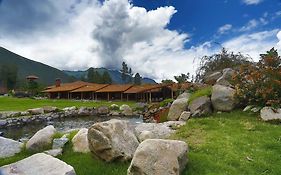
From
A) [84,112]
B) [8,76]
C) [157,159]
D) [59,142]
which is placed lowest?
[157,159]

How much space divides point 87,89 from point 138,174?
194 feet

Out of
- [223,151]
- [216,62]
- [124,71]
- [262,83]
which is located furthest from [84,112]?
[124,71]

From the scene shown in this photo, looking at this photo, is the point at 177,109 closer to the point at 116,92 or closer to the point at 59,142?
the point at 59,142

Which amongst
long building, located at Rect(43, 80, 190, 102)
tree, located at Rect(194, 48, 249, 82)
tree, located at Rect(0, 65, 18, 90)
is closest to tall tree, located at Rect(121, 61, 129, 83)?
tree, located at Rect(0, 65, 18, 90)

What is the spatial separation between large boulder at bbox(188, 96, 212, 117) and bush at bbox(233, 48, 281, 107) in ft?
4.50

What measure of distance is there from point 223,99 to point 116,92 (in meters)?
49.6

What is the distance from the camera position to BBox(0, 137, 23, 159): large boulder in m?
9.72

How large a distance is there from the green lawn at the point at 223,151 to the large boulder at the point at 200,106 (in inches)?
89.0

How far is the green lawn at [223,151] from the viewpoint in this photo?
25.5 ft

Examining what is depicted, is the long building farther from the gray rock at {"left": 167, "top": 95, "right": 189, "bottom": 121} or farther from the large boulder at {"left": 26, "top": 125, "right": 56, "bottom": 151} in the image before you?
the large boulder at {"left": 26, "top": 125, "right": 56, "bottom": 151}

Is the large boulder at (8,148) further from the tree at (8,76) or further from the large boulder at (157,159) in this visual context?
the tree at (8,76)

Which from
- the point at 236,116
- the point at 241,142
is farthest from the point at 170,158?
the point at 236,116

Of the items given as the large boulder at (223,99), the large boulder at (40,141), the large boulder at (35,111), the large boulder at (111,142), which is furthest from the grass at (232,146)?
the large boulder at (35,111)

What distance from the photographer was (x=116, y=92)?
208 feet
